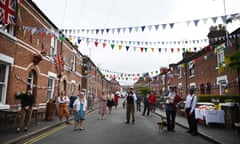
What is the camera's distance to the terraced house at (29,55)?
29.8 ft

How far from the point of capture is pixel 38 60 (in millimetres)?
11734

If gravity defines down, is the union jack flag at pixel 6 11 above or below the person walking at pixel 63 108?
above

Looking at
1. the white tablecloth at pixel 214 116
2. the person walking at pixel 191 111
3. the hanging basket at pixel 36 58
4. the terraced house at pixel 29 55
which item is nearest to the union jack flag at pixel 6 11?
the terraced house at pixel 29 55

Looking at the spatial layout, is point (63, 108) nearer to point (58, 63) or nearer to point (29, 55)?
point (29, 55)

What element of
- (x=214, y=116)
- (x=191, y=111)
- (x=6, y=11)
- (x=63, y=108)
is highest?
(x=6, y=11)

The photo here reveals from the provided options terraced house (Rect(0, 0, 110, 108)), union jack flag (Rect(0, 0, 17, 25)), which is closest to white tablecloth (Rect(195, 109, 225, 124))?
terraced house (Rect(0, 0, 110, 108))

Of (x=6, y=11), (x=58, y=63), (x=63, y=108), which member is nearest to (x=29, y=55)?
(x=63, y=108)

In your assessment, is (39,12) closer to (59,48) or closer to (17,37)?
(17,37)

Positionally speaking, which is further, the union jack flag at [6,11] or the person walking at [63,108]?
the person walking at [63,108]

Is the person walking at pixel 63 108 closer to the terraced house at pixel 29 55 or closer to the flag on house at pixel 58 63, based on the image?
the terraced house at pixel 29 55

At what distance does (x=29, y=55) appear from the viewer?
11.2m

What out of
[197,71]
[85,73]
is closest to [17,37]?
[85,73]

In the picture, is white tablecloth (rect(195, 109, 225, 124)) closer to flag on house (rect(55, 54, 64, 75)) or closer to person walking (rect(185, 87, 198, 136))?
person walking (rect(185, 87, 198, 136))

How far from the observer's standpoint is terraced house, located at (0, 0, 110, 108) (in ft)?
29.8
